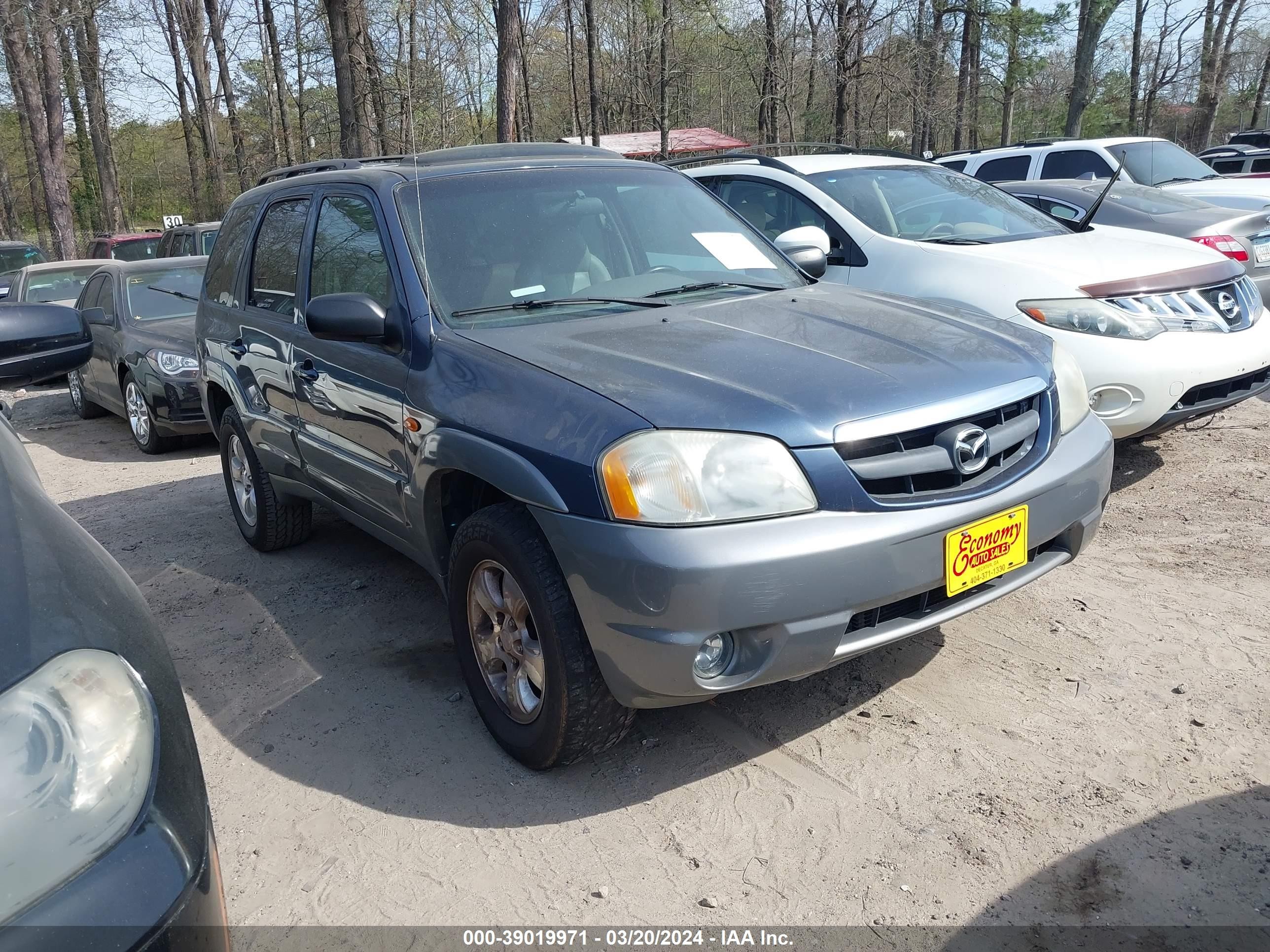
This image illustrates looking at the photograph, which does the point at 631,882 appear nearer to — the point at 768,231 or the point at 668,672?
the point at 668,672

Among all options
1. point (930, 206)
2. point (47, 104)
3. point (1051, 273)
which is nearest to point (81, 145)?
point (47, 104)

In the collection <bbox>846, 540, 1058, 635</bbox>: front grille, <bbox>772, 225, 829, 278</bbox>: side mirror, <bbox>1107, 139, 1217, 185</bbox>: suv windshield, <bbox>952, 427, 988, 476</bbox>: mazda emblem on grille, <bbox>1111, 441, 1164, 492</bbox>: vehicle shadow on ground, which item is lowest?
<bbox>1111, 441, 1164, 492</bbox>: vehicle shadow on ground

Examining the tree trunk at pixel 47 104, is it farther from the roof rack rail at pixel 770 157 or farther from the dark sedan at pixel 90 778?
the dark sedan at pixel 90 778

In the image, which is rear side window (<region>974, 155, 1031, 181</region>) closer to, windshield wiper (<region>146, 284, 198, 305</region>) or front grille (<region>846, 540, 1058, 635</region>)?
windshield wiper (<region>146, 284, 198, 305</region>)

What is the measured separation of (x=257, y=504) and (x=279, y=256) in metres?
1.30

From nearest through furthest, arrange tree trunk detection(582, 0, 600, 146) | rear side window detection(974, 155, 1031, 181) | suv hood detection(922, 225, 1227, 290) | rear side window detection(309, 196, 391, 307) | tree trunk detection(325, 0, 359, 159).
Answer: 1. rear side window detection(309, 196, 391, 307)
2. suv hood detection(922, 225, 1227, 290)
3. rear side window detection(974, 155, 1031, 181)
4. tree trunk detection(325, 0, 359, 159)
5. tree trunk detection(582, 0, 600, 146)

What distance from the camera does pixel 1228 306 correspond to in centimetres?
517

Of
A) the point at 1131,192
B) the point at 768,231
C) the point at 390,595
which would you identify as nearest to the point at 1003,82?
the point at 1131,192

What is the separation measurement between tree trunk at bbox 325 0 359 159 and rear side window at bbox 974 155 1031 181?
344 inches

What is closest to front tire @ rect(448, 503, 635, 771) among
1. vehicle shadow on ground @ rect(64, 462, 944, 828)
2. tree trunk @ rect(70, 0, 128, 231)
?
vehicle shadow on ground @ rect(64, 462, 944, 828)

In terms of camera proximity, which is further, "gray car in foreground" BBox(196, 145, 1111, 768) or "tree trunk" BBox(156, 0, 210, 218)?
"tree trunk" BBox(156, 0, 210, 218)

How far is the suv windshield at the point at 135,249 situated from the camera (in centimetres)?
1709

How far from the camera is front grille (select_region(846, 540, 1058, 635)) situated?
2.73 meters

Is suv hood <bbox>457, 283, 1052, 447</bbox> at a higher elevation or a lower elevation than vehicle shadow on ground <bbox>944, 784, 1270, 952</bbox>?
higher
